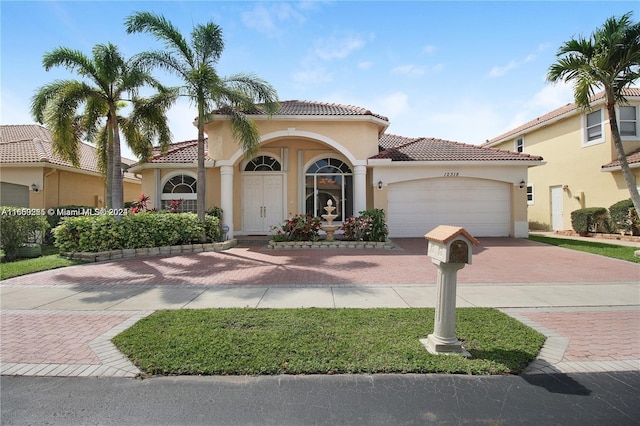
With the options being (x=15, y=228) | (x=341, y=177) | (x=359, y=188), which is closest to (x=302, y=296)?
(x=359, y=188)

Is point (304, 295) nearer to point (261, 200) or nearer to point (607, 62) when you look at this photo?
point (261, 200)

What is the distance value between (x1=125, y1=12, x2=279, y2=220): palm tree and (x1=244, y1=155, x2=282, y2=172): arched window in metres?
3.09

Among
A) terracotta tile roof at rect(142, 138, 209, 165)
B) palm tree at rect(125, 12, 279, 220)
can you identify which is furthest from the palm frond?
terracotta tile roof at rect(142, 138, 209, 165)

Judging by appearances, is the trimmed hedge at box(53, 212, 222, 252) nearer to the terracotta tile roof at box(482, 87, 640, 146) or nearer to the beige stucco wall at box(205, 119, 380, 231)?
the beige stucco wall at box(205, 119, 380, 231)

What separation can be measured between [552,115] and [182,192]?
72.1 ft

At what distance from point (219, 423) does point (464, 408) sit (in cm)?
210

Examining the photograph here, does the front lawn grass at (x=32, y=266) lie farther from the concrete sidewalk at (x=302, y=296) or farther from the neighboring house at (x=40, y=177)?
the neighboring house at (x=40, y=177)

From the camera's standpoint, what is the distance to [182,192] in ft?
49.8

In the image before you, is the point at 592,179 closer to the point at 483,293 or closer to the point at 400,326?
the point at 483,293

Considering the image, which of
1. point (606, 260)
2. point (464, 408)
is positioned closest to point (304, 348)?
point (464, 408)

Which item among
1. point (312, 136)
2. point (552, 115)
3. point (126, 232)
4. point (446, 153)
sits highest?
point (552, 115)

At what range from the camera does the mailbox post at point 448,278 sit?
365 cm

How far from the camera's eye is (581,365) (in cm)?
352

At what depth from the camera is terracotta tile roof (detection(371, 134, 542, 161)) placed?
47.6ft
